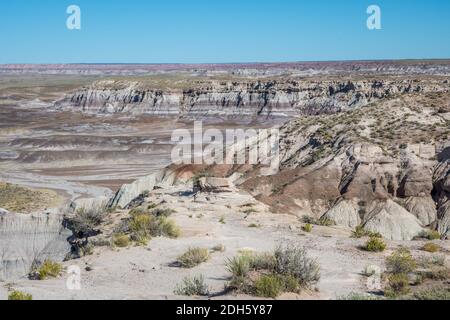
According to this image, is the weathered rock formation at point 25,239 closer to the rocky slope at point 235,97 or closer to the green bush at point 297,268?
the green bush at point 297,268

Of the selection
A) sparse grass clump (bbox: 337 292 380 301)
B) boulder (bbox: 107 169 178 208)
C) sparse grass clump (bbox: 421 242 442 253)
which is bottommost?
boulder (bbox: 107 169 178 208)

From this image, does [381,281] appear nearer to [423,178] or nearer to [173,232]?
[173,232]

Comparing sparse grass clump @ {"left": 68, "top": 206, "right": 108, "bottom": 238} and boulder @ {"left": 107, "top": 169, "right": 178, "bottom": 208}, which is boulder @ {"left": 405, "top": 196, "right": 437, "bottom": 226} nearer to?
boulder @ {"left": 107, "top": 169, "right": 178, "bottom": 208}

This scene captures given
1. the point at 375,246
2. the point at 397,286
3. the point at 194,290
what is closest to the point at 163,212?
the point at 375,246

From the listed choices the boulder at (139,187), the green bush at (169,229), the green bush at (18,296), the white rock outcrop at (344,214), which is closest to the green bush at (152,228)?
the green bush at (169,229)

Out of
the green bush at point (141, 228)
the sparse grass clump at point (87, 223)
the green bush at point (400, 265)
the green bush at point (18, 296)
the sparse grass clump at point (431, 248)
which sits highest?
the green bush at point (18, 296)

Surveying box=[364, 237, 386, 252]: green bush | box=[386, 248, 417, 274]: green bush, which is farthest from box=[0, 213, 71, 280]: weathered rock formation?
box=[386, 248, 417, 274]: green bush

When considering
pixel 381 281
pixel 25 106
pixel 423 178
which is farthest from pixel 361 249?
pixel 25 106
